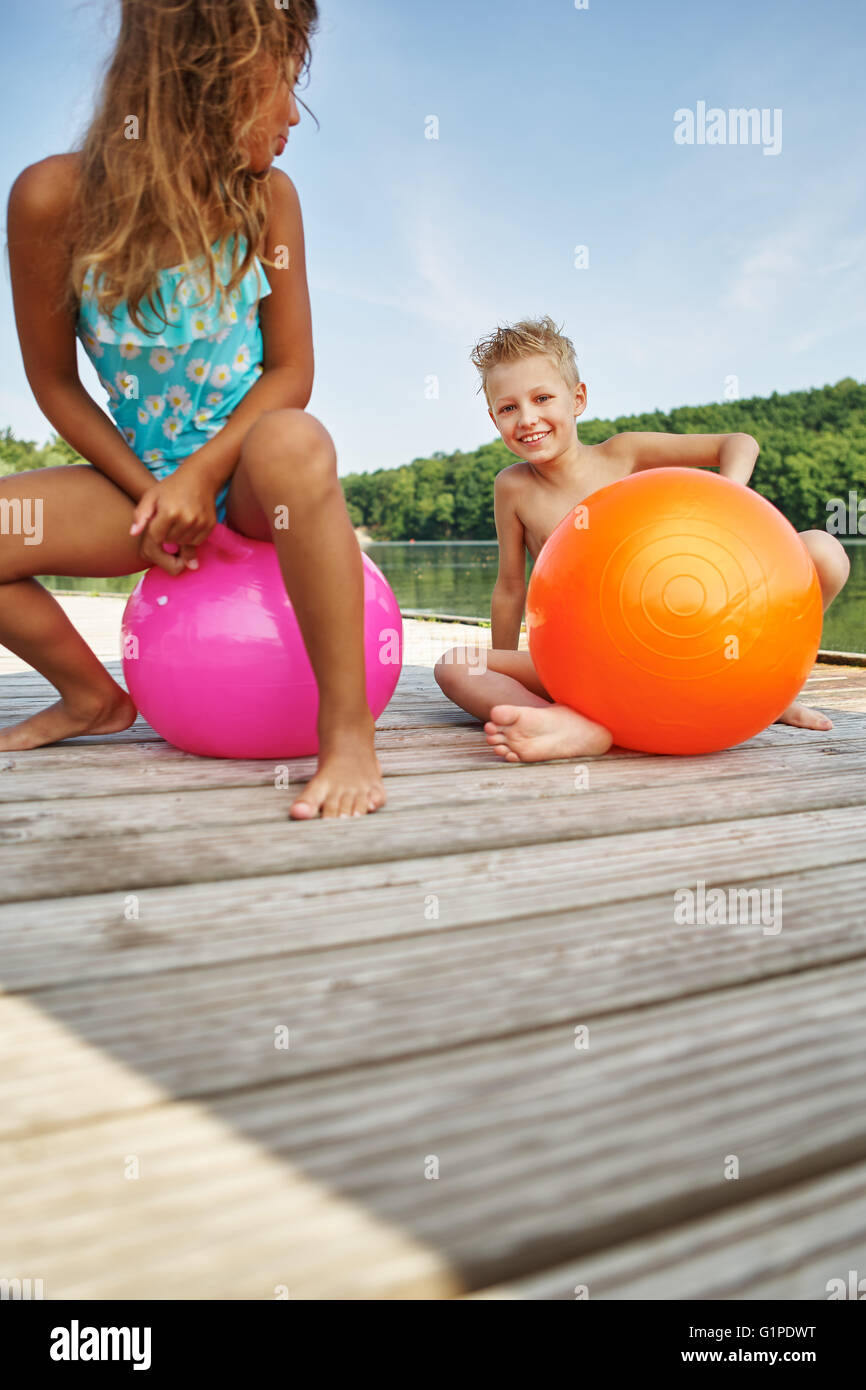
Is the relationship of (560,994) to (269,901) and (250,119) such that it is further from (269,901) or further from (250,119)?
(250,119)

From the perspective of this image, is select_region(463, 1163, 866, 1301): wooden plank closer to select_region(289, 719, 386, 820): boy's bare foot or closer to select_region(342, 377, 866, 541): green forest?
select_region(289, 719, 386, 820): boy's bare foot

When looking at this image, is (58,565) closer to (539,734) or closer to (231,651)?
(231,651)

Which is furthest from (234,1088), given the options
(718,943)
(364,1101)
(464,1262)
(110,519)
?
(110,519)

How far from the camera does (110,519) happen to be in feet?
8.23

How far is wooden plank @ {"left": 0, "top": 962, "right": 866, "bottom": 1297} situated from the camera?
0.76 m

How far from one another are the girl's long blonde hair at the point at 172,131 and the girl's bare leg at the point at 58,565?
1.72 feet

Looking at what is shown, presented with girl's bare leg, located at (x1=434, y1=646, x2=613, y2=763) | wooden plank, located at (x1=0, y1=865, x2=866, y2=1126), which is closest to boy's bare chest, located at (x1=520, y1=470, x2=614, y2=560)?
girl's bare leg, located at (x1=434, y1=646, x2=613, y2=763)

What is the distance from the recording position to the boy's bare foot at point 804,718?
3.08 m

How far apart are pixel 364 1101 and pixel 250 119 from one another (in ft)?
7.10

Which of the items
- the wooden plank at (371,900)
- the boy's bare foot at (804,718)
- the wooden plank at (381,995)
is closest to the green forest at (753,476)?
the boy's bare foot at (804,718)

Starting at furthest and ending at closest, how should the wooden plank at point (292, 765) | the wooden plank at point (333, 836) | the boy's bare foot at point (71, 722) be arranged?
the boy's bare foot at point (71, 722) < the wooden plank at point (292, 765) < the wooden plank at point (333, 836)

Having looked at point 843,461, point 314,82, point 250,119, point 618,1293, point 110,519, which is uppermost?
point 843,461

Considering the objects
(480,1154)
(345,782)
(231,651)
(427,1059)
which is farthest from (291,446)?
(480,1154)

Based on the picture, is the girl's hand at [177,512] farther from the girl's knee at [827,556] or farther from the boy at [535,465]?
the girl's knee at [827,556]
